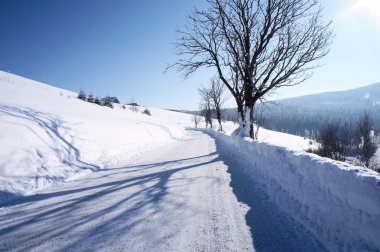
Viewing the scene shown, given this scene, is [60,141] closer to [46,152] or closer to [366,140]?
[46,152]

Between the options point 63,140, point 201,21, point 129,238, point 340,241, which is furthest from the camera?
point 201,21

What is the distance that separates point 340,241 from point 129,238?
302 cm

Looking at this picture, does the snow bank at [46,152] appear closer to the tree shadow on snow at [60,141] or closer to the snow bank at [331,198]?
the tree shadow on snow at [60,141]

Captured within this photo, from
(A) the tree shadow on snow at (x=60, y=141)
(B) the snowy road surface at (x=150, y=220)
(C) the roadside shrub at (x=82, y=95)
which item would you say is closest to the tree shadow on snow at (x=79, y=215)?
(B) the snowy road surface at (x=150, y=220)

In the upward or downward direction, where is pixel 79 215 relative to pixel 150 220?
upward

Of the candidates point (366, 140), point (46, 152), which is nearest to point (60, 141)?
point (46, 152)

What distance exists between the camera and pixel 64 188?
7117 mm

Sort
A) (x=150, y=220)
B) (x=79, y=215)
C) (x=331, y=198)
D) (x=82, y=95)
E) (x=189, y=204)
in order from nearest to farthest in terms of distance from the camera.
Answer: (x=331, y=198)
(x=150, y=220)
(x=79, y=215)
(x=189, y=204)
(x=82, y=95)

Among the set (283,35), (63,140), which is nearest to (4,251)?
(63,140)

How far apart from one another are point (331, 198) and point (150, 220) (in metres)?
3.04

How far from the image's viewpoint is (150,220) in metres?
4.73

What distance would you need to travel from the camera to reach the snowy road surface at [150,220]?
3.83 meters

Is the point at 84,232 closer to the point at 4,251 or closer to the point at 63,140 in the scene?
the point at 4,251

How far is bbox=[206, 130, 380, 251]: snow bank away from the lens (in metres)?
3.03
